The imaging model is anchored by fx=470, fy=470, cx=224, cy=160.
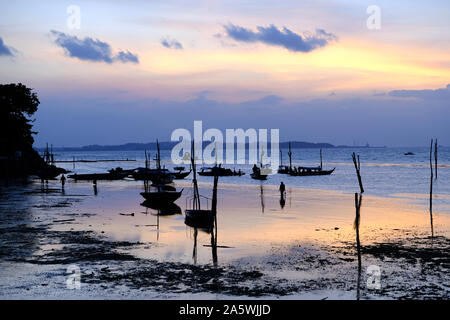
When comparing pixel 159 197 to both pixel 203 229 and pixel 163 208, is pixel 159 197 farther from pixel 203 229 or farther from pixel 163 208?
pixel 203 229

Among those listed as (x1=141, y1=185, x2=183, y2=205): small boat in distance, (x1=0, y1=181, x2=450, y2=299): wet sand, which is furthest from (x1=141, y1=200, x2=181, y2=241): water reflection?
(x1=0, y1=181, x2=450, y2=299): wet sand

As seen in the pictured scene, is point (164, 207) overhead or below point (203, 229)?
below

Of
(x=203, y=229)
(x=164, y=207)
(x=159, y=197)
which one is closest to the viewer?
(x=203, y=229)

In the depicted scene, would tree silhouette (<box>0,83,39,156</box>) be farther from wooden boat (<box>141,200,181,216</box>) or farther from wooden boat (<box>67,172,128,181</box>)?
wooden boat (<box>141,200,181,216</box>)

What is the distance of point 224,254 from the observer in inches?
808

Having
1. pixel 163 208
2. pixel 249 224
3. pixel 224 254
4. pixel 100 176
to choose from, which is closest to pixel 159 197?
pixel 163 208

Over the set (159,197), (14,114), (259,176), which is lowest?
(259,176)

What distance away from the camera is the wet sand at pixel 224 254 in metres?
15.1

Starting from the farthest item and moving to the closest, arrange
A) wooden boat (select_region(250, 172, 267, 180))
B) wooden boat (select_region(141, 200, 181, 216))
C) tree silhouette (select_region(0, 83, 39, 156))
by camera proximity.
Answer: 1. wooden boat (select_region(250, 172, 267, 180))
2. tree silhouette (select_region(0, 83, 39, 156))
3. wooden boat (select_region(141, 200, 181, 216))

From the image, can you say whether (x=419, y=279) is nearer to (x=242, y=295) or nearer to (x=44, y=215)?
(x=242, y=295)

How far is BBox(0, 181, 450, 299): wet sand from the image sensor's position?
1508 cm

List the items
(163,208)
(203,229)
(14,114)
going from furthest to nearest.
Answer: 1. (14,114)
2. (163,208)
3. (203,229)
